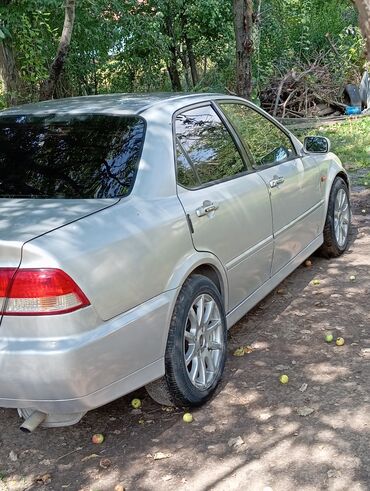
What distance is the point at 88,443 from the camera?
127 inches

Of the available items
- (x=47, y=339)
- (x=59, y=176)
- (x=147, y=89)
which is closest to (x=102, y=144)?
(x=59, y=176)

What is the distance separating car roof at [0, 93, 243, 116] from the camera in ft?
12.0

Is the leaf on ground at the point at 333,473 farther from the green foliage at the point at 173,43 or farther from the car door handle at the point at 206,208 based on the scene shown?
the green foliage at the point at 173,43

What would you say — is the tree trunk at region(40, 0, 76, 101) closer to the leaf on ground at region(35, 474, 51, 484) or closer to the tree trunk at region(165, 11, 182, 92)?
the leaf on ground at region(35, 474, 51, 484)

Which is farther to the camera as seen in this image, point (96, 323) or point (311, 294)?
point (311, 294)

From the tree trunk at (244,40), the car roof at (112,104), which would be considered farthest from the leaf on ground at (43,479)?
the tree trunk at (244,40)

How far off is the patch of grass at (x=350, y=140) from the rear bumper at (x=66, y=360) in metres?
7.52

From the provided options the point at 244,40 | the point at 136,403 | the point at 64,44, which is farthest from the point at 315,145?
the point at 244,40

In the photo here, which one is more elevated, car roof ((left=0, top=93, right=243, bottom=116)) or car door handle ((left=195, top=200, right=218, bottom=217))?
car roof ((left=0, top=93, right=243, bottom=116))

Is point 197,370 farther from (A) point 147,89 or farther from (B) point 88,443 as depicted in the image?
(A) point 147,89

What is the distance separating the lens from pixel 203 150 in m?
3.86

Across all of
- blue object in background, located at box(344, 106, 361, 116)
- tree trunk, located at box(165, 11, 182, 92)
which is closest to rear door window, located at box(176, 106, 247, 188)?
blue object in background, located at box(344, 106, 361, 116)

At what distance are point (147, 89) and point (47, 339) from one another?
1400 centimetres

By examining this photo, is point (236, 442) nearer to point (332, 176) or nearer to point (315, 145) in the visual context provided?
point (315, 145)
